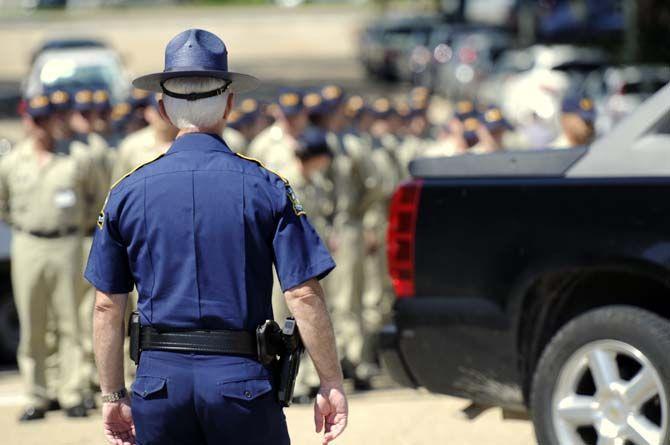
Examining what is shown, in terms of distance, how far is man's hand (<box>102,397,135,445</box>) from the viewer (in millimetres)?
4430

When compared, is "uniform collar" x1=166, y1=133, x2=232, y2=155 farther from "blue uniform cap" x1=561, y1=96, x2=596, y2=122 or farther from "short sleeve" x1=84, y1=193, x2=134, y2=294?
"blue uniform cap" x1=561, y1=96, x2=596, y2=122

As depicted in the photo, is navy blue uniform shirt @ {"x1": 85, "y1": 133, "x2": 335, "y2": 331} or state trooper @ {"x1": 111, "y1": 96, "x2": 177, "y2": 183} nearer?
navy blue uniform shirt @ {"x1": 85, "y1": 133, "x2": 335, "y2": 331}

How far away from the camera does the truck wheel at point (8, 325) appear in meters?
10.1

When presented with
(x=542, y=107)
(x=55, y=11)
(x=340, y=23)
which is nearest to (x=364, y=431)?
(x=542, y=107)

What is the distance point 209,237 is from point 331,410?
611mm

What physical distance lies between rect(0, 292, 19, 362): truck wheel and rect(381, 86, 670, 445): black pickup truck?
449 centimetres

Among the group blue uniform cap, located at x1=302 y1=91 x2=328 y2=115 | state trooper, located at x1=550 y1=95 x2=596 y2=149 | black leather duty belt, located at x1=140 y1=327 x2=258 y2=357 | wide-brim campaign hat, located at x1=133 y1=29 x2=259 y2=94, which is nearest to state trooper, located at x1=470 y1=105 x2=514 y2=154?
state trooper, located at x1=550 y1=95 x2=596 y2=149

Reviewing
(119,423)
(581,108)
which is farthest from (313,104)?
(119,423)

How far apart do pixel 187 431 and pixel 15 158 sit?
479 cm

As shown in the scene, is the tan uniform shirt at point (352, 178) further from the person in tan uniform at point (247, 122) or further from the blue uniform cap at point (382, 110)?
the blue uniform cap at point (382, 110)

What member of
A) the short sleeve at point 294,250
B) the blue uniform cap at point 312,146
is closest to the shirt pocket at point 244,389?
the short sleeve at point 294,250

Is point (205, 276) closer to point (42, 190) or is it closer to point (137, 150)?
point (42, 190)

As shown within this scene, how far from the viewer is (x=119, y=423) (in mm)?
4457

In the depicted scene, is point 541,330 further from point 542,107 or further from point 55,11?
point 55,11
